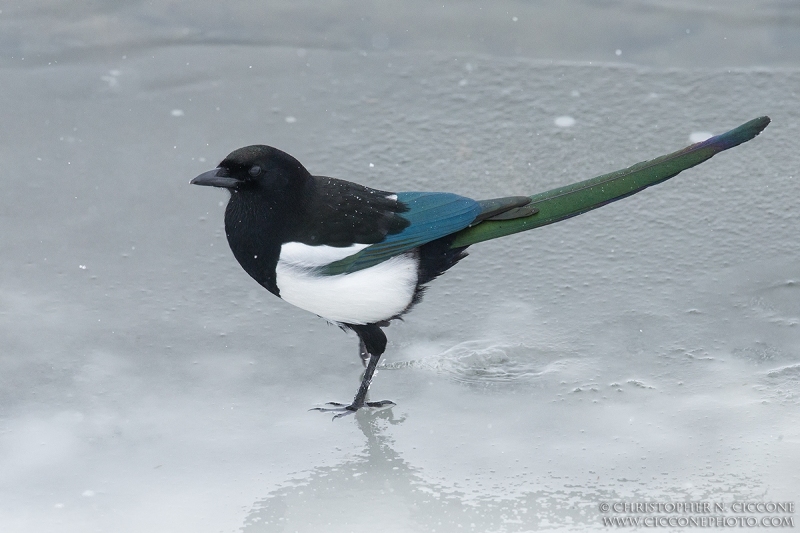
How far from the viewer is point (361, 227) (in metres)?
2.99

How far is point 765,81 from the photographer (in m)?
4.36

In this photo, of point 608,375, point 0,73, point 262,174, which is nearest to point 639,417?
point 608,375

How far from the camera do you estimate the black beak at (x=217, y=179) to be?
2.86 metres

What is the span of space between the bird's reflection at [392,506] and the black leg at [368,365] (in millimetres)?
248

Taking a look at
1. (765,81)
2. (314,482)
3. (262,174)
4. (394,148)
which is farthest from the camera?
(765,81)

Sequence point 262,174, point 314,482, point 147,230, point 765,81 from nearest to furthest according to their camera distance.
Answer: point 314,482 → point 262,174 → point 147,230 → point 765,81

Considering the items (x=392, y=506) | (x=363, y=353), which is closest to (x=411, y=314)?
(x=363, y=353)

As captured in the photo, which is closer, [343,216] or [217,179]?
[217,179]

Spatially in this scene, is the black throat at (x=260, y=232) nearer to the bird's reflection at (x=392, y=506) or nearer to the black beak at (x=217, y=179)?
the black beak at (x=217, y=179)

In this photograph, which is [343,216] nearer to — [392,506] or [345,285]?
[345,285]

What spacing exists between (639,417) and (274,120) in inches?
75.5

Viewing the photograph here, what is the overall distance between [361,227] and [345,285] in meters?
0.16

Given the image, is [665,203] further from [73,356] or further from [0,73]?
[0,73]

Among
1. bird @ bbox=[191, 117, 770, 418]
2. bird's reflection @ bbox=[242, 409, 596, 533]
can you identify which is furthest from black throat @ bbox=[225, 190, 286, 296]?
bird's reflection @ bbox=[242, 409, 596, 533]
